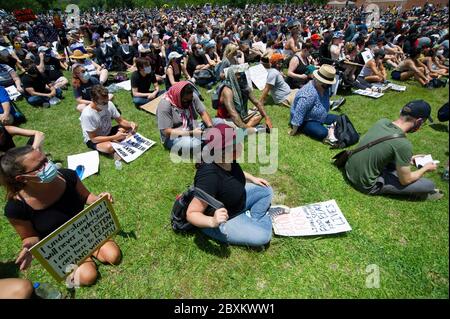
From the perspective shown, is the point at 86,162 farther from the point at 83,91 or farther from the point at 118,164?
the point at 83,91

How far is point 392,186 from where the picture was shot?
3816 mm

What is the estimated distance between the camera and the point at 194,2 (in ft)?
257

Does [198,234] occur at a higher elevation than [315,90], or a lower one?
lower

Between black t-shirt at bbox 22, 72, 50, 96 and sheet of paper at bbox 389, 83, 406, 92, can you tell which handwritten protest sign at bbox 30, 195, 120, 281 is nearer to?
black t-shirt at bbox 22, 72, 50, 96

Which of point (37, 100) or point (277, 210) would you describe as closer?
point (277, 210)

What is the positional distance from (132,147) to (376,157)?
171 inches

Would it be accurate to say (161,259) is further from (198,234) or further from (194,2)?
(194,2)

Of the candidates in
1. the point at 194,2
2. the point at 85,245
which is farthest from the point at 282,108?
the point at 194,2

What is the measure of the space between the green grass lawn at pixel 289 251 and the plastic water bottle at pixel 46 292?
19 cm

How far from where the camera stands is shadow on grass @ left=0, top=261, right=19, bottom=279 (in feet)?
10.2

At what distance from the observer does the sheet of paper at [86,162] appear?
15.6ft

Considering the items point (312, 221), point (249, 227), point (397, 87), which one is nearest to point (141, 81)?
point (249, 227)

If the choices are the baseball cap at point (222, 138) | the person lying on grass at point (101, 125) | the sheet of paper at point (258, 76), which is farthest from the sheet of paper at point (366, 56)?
the baseball cap at point (222, 138)

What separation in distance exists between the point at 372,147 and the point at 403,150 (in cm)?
40
